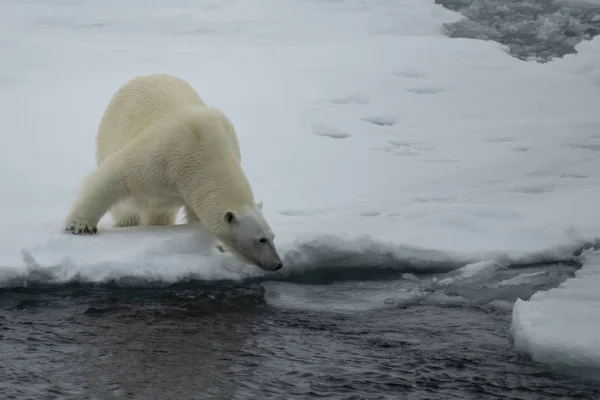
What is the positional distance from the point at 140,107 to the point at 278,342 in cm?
246

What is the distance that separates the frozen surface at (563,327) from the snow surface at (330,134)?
0.02 metres

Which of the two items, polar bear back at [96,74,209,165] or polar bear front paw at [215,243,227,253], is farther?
polar bear back at [96,74,209,165]

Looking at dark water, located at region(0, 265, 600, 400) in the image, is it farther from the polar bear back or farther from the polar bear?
the polar bear back

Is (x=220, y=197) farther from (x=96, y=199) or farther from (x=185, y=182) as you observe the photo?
(x=96, y=199)

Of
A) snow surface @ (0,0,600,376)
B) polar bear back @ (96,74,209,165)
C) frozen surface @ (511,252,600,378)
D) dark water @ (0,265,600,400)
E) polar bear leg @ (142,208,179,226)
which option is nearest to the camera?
dark water @ (0,265,600,400)

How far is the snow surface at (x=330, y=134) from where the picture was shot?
5832 millimetres

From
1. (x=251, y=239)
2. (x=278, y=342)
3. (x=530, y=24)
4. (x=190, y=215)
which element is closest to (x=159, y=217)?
(x=190, y=215)

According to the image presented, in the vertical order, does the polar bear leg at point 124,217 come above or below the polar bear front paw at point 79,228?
Answer: above

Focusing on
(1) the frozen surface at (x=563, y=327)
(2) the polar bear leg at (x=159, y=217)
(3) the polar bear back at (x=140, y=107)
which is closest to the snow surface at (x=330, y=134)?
(1) the frozen surface at (x=563, y=327)

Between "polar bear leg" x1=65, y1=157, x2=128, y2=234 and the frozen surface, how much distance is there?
108 inches

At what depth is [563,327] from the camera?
15.3 ft

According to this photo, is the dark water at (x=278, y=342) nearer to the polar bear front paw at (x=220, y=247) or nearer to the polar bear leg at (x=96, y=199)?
the polar bear front paw at (x=220, y=247)

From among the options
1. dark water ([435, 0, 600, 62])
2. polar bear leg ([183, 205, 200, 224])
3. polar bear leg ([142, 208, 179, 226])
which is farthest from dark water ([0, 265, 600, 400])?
dark water ([435, 0, 600, 62])

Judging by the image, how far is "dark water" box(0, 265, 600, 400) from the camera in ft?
13.6
